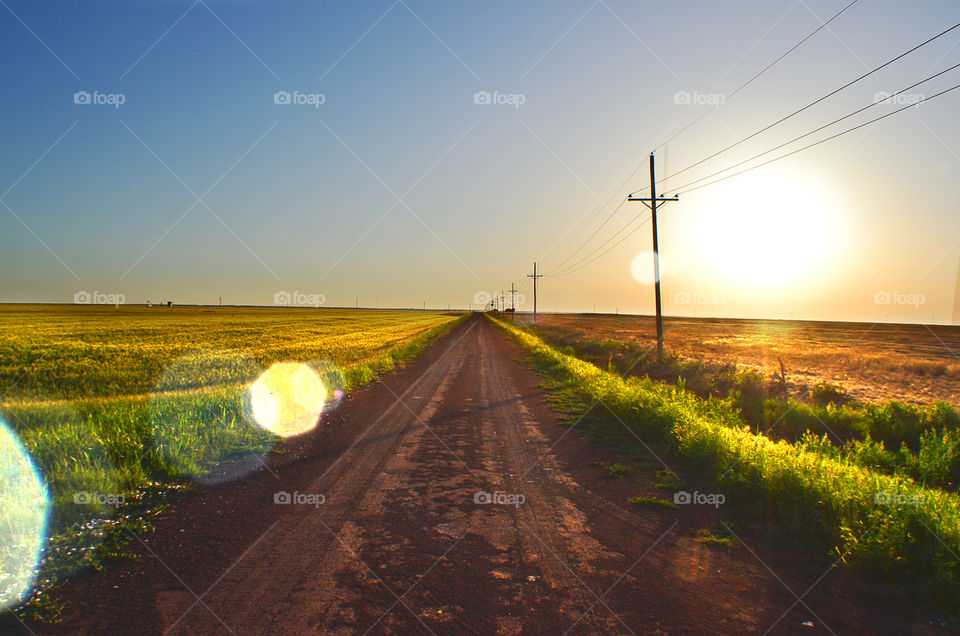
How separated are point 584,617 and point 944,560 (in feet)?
10.9

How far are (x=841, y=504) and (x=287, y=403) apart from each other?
10.4m

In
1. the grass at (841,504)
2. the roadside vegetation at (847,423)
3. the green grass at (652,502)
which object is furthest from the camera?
the roadside vegetation at (847,423)

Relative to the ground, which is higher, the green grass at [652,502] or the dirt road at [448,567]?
the dirt road at [448,567]

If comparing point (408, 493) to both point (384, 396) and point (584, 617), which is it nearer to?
point (584, 617)

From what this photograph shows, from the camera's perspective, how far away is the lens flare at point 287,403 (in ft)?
29.9

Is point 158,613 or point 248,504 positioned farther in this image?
point 248,504

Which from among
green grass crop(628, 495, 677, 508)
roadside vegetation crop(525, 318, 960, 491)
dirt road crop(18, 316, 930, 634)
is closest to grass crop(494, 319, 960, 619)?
dirt road crop(18, 316, 930, 634)

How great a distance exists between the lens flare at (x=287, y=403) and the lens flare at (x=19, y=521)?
3.55m

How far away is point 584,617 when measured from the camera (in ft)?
10.9

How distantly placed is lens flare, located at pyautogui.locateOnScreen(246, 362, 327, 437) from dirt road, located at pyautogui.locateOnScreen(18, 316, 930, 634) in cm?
230

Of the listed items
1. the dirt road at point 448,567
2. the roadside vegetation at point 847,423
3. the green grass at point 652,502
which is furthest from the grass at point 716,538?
the roadside vegetation at point 847,423

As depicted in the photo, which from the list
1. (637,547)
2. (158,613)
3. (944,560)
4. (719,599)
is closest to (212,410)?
(158,613)

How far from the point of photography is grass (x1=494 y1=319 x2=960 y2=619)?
4.03m

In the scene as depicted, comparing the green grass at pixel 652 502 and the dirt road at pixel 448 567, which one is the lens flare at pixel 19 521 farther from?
the green grass at pixel 652 502
